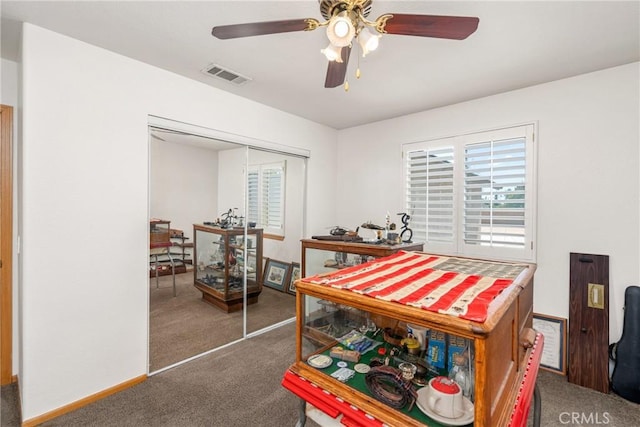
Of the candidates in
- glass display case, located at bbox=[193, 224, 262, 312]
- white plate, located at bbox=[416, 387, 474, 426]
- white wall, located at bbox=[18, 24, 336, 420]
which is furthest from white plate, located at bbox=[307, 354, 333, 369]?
glass display case, located at bbox=[193, 224, 262, 312]

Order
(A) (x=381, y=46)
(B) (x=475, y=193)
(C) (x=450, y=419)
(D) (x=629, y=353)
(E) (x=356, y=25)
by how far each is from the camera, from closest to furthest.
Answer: (C) (x=450, y=419)
(E) (x=356, y=25)
(A) (x=381, y=46)
(D) (x=629, y=353)
(B) (x=475, y=193)

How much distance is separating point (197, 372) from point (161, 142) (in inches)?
80.5

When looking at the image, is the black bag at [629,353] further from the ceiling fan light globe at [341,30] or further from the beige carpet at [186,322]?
the beige carpet at [186,322]

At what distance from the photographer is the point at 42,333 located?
193cm

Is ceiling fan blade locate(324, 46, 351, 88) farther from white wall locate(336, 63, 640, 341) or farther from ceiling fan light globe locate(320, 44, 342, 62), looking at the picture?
white wall locate(336, 63, 640, 341)

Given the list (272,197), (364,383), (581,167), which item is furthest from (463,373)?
(272,197)

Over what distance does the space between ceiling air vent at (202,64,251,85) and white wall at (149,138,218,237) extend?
71 centimetres

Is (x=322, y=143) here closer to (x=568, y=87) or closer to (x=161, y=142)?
(x=161, y=142)

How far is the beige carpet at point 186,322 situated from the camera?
263cm

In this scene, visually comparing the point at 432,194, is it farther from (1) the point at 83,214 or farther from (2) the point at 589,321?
(1) the point at 83,214

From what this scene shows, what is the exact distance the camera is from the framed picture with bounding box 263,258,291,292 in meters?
3.63

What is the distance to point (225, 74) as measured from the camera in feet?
8.44

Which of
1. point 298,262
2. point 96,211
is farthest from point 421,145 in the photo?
point 96,211

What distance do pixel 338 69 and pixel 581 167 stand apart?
236 centimetres
